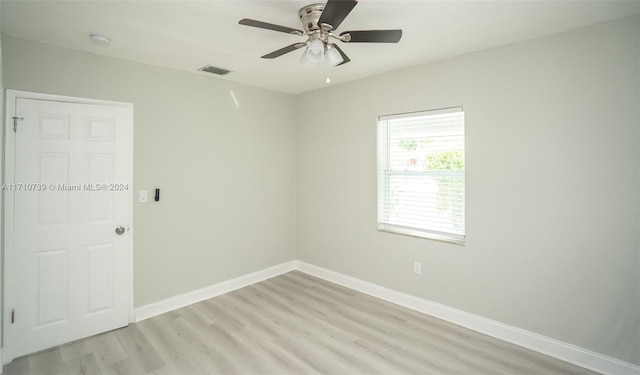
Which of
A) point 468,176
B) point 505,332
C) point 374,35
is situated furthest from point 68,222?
point 505,332

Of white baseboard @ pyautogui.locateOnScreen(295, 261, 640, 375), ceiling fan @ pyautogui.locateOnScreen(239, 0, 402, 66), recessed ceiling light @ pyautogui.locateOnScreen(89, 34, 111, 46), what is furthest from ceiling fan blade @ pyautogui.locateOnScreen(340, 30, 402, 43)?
white baseboard @ pyautogui.locateOnScreen(295, 261, 640, 375)

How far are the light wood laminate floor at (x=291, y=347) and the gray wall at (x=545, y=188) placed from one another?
39cm

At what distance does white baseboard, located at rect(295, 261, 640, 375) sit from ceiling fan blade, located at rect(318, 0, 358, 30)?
285cm

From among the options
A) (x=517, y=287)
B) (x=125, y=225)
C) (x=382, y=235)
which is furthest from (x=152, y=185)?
(x=517, y=287)

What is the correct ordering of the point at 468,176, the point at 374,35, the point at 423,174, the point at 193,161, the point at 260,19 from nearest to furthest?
the point at 374,35 → the point at 260,19 → the point at 468,176 → the point at 423,174 → the point at 193,161

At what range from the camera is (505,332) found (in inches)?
111

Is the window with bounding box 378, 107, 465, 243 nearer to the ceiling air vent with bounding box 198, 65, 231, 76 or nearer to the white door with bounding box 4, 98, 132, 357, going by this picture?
the ceiling air vent with bounding box 198, 65, 231, 76

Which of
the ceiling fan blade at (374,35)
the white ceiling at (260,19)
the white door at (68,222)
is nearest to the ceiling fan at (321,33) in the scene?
the ceiling fan blade at (374,35)

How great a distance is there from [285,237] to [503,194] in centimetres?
296

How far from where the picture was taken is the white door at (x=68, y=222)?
2.64 meters

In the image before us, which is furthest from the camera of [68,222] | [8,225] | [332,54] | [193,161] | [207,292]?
[207,292]

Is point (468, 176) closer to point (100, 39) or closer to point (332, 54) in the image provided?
point (332, 54)

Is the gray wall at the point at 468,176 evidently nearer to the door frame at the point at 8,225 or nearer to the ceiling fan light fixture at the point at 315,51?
the door frame at the point at 8,225

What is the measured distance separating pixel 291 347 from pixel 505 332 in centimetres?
191
